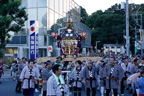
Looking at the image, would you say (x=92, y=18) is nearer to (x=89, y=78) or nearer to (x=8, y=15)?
(x=8, y=15)

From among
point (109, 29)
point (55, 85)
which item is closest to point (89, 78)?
point (55, 85)

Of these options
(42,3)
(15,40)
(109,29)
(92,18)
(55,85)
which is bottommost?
(55,85)

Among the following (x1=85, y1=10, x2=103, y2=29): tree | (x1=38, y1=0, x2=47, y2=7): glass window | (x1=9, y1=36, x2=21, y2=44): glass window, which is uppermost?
(x1=85, y1=10, x2=103, y2=29): tree

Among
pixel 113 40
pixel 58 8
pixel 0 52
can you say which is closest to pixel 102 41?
pixel 113 40

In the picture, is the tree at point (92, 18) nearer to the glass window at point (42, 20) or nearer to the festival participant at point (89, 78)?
the glass window at point (42, 20)

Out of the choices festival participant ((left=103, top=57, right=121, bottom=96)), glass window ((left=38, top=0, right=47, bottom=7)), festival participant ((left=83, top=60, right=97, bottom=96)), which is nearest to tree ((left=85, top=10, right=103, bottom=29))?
glass window ((left=38, top=0, right=47, bottom=7))

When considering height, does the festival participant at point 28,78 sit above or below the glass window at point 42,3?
below

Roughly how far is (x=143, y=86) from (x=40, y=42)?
26.0m

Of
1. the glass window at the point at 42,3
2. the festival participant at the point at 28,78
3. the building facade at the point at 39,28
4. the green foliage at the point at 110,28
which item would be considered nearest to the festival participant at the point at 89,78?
the festival participant at the point at 28,78

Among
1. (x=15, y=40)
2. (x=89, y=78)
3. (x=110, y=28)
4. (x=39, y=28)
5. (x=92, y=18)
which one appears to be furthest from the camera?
(x=92, y=18)

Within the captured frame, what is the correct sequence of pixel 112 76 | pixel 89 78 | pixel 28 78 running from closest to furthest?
pixel 28 78, pixel 112 76, pixel 89 78

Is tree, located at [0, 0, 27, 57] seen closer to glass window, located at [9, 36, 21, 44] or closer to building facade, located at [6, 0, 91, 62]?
building facade, located at [6, 0, 91, 62]

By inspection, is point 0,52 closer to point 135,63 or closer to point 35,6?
point 35,6

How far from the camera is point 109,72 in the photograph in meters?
9.24
